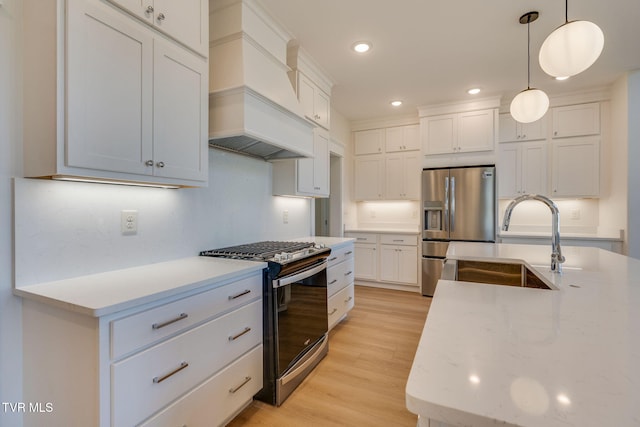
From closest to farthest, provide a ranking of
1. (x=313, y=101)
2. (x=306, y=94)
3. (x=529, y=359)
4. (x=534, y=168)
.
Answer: (x=529, y=359)
(x=306, y=94)
(x=313, y=101)
(x=534, y=168)

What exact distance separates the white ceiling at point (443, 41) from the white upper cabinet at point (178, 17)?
25.3 inches

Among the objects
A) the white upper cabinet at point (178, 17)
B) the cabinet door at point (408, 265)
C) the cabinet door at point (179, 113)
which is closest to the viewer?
the white upper cabinet at point (178, 17)

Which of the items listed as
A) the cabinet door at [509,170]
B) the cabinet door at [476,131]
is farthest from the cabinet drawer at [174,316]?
the cabinet door at [509,170]

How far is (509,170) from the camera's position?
13.5 ft

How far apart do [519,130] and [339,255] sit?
3.10m

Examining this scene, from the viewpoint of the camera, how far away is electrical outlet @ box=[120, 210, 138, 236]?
164 cm

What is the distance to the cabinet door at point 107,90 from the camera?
1.20 m

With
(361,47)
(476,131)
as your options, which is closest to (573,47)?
(361,47)

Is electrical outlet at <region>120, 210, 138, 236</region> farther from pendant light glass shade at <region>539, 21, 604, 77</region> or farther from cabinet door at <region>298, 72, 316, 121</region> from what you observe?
pendant light glass shade at <region>539, 21, 604, 77</region>

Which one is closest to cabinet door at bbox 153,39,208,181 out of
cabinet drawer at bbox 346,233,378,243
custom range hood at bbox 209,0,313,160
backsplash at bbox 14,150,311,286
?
custom range hood at bbox 209,0,313,160

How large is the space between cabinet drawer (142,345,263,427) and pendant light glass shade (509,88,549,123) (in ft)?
7.95

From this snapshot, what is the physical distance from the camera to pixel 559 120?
12.6ft

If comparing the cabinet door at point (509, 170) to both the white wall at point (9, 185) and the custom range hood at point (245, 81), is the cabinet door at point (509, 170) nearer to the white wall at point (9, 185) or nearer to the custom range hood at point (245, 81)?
the custom range hood at point (245, 81)

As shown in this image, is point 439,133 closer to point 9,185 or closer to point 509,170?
point 509,170
